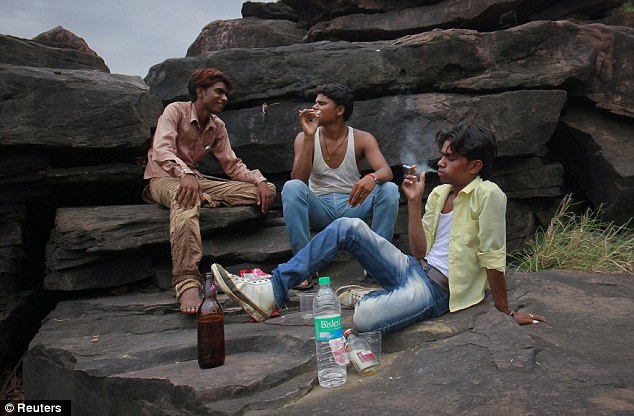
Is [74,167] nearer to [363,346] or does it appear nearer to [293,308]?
[293,308]

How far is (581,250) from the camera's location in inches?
222

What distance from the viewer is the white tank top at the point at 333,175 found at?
195 inches

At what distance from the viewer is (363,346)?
3.04 meters

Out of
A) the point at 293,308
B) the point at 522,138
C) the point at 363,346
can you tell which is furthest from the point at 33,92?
the point at 522,138

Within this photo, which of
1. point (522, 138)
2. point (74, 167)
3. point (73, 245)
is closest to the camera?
point (73, 245)

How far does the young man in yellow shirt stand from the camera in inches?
126

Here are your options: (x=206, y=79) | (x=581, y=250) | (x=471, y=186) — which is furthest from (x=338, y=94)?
(x=581, y=250)

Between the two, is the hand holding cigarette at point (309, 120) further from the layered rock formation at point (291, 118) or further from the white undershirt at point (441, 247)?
the white undershirt at point (441, 247)

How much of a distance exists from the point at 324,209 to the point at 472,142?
178 cm

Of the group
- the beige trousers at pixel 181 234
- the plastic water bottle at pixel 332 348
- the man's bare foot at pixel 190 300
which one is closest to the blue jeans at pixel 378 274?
the plastic water bottle at pixel 332 348

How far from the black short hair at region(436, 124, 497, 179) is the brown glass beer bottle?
1711 millimetres

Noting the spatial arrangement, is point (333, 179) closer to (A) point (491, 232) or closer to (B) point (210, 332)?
(A) point (491, 232)

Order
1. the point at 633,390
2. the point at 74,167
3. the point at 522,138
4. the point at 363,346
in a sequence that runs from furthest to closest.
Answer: the point at 522,138 → the point at 74,167 → the point at 363,346 → the point at 633,390

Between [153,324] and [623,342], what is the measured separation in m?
3.30
